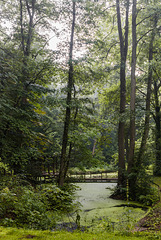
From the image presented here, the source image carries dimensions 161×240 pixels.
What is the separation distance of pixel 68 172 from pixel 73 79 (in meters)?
4.54

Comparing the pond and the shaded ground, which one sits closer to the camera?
the shaded ground

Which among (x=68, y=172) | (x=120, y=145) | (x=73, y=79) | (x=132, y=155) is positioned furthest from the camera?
(x=120, y=145)

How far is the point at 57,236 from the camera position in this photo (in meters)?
3.32

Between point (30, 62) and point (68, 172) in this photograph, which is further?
point (68, 172)

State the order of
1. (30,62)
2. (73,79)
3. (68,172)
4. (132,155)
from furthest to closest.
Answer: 1. (132,155)
2. (68,172)
3. (73,79)
4. (30,62)

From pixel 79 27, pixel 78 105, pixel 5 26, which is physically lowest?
pixel 78 105

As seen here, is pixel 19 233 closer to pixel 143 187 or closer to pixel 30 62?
pixel 30 62

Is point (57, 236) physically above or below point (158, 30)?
below

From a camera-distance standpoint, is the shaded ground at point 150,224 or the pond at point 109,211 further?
the pond at point 109,211

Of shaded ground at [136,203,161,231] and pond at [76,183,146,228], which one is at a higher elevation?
shaded ground at [136,203,161,231]

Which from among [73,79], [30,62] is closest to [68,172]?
[73,79]

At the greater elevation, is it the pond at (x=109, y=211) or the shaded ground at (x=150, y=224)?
the shaded ground at (x=150, y=224)

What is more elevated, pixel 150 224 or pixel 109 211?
pixel 150 224

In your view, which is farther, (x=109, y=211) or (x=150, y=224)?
(x=109, y=211)
